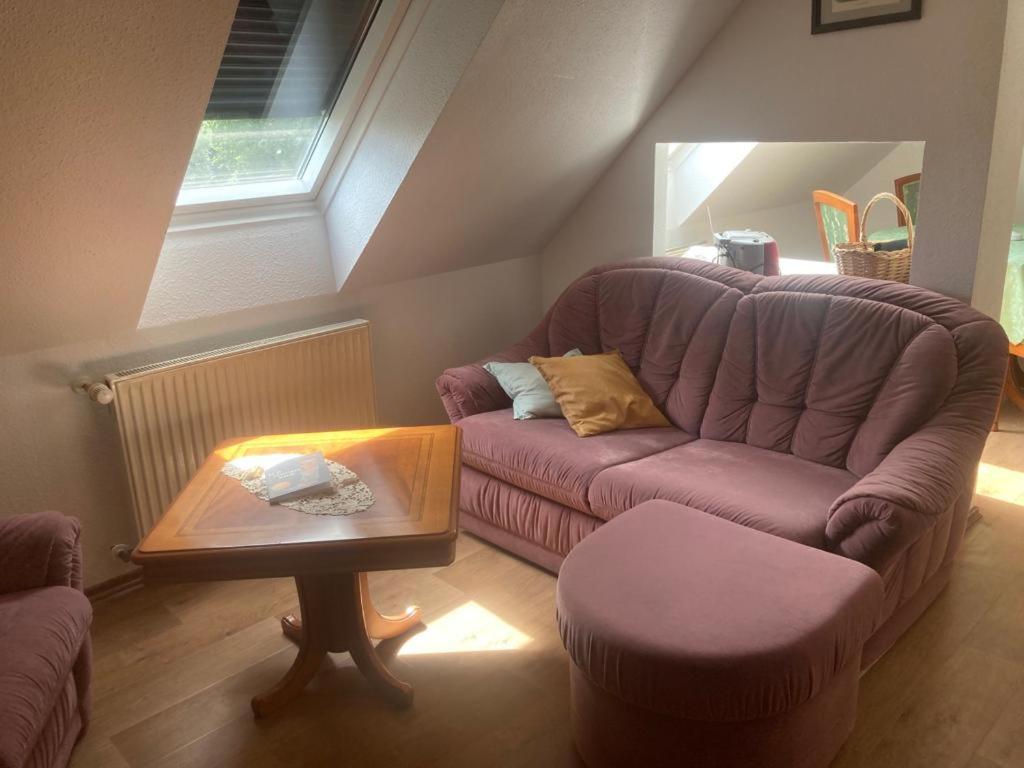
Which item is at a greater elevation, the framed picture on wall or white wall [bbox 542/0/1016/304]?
the framed picture on wall

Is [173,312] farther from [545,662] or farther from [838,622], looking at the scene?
[838,622]

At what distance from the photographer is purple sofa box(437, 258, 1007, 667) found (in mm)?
2291

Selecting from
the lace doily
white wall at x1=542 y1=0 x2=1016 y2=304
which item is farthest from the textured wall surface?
white wall at x1=542 y1=0 x2=1016 y2=304

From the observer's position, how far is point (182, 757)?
211cm

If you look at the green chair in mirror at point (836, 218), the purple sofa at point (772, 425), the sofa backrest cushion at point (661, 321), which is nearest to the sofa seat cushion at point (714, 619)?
the purple sofa at point (772, 425)

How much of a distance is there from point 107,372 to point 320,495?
981 mm

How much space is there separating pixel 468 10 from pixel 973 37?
1520 millimetres

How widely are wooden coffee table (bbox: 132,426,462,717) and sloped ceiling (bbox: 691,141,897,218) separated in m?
2.54

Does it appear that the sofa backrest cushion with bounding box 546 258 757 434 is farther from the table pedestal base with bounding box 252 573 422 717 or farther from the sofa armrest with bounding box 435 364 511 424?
the table pedestal base with bounding box 252 573 422 717

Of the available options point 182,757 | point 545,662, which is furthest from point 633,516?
point 182,757

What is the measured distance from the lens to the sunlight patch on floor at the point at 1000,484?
130 inches

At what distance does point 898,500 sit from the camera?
2.08 m

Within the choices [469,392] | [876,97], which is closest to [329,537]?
[469,392]

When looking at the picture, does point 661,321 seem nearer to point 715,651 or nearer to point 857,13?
point 857,13
